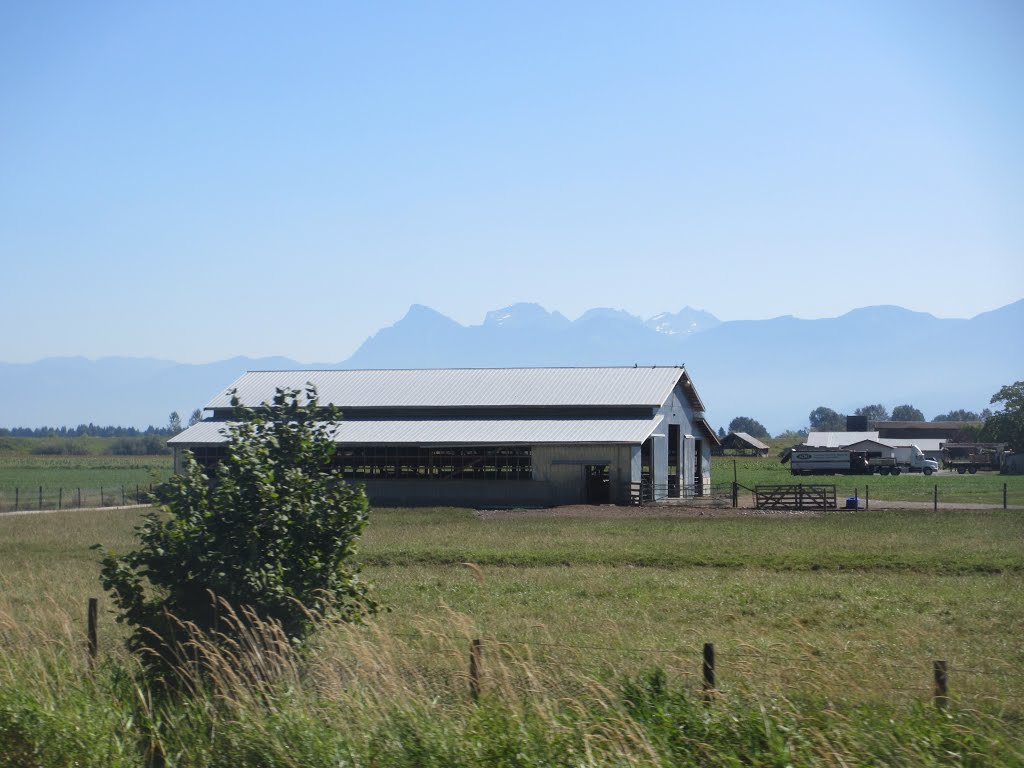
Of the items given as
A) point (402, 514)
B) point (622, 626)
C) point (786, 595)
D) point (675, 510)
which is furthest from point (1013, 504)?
point (622, 626)

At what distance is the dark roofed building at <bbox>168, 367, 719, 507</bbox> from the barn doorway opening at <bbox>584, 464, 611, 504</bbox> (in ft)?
0.18

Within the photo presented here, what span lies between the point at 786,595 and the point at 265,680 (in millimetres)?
13275

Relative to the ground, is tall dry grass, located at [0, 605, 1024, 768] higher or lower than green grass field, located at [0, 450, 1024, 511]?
higher

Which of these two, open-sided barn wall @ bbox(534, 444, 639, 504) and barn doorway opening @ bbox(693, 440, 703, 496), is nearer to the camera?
open-sided barn wall @ bbox(534, 444, 639, 504)

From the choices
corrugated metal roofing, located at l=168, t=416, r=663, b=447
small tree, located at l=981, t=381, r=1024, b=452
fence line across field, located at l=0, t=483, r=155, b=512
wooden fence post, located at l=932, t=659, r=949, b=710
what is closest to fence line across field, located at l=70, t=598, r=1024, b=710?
wooden fence post, located at l=932, t=659, r=949, b=710

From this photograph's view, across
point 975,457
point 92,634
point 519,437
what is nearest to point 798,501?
point 519,437

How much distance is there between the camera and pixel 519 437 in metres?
52.6

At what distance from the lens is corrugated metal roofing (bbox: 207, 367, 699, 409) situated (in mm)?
56250

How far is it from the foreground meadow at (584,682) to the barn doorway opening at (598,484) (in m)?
27.2

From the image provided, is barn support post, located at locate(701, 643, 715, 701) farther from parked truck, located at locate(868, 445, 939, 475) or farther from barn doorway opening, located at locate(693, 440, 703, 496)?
parked truck, located at locate(868, 445, 939, 475)

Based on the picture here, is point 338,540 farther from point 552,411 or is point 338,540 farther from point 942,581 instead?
point 552,411

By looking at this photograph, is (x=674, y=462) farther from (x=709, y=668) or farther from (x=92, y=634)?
(x=709, y=668)

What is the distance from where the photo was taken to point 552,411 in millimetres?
56219

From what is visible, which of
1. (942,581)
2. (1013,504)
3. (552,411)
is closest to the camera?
(942,581)
